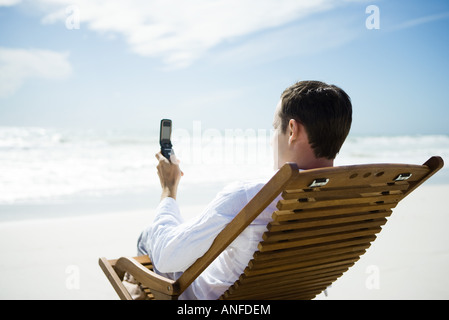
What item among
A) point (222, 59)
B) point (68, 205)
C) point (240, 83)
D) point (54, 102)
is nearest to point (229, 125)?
point (240, 83)

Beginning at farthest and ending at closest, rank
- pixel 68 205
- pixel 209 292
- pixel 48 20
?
pixel 48 20, pixel 68 205, pixel 209 292

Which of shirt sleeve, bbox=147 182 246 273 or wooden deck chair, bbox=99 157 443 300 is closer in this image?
wooden deck chair, bbox=99 157 443 300

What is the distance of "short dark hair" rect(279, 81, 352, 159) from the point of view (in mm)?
1706

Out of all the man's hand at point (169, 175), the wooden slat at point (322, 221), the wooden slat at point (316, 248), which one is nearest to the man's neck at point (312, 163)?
the wooden slat at point (322, 221)

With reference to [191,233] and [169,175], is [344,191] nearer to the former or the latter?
[191,233]

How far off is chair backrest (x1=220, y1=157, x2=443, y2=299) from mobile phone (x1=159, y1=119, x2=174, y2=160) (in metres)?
0.80

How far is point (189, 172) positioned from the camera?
1230 cm

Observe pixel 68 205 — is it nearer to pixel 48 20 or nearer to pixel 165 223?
pixel 165 223

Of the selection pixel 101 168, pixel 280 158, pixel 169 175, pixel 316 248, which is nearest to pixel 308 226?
pixel 316 248

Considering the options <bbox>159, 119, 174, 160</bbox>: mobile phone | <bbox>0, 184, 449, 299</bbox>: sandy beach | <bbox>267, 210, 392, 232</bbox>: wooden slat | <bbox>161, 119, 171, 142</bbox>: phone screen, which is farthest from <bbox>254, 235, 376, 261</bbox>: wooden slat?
<bbox>0, 184, 449, 299</bbox>: sandy beach

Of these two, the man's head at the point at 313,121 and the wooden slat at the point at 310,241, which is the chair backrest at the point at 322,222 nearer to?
the wooden slat at the point at 310,241

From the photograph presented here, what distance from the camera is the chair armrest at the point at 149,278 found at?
1962mm

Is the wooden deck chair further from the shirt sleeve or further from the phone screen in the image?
the phone screen
